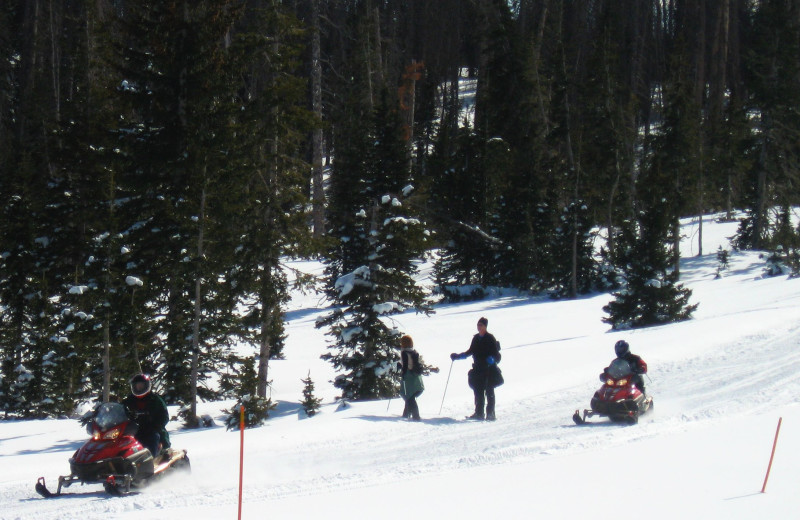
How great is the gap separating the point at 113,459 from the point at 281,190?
10.2 meters

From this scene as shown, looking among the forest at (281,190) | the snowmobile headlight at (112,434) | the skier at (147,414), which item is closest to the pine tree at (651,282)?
the forest at (281,190)

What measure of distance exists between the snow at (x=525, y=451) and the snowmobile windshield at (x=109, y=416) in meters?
0.86

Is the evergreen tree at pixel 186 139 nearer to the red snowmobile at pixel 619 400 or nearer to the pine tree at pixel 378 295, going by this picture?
the pine tree at pixel 378 295

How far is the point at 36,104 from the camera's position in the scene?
29.8 m

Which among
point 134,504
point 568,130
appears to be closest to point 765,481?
point 134,504

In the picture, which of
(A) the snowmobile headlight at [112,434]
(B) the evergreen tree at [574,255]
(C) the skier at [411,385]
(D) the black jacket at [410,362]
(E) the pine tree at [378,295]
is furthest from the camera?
(B) the evergreen tree at [574,255]

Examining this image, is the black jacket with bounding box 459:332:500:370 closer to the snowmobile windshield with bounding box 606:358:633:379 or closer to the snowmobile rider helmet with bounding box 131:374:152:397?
the snowmobile windshield with bounding box 606:358:633:379

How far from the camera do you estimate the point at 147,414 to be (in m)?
10.5

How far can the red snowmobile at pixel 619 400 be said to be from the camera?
13.5m

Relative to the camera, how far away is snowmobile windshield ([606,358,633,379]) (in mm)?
14031

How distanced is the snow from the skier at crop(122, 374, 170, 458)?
596 mm

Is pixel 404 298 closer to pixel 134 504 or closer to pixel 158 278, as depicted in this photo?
pixel 158 278

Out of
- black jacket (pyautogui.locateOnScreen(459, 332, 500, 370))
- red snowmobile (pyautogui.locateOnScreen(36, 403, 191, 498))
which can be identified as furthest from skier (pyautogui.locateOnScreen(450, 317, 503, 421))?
red snowmobile (pyautogui.locateOnScreen(36, 403, 191, 498))

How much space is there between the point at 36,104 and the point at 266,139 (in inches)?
631
